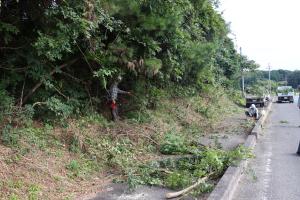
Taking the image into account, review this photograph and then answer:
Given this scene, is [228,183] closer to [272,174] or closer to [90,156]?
[272,174]

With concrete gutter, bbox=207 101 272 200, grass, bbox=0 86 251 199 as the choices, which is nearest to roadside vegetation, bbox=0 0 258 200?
grass, bbox=0 86 251 199

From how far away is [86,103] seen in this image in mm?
9969

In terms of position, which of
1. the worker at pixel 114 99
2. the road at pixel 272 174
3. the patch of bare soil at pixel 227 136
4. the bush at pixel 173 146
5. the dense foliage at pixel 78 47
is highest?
the dense foliage at pixel 78 47

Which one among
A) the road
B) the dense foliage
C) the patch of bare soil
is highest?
the dense foliage

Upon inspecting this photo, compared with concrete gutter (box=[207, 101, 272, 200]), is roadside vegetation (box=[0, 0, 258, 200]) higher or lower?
higher

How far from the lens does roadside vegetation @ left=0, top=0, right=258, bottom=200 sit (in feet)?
22.2

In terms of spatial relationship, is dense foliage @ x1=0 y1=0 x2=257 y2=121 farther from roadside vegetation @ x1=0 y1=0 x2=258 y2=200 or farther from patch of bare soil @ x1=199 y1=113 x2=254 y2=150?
patch of bare soil @ x1=199 y1=113 x2=254 y2=150

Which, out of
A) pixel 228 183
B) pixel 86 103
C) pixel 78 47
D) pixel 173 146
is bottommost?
pixel 228 183

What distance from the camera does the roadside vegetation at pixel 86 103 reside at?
676 cm

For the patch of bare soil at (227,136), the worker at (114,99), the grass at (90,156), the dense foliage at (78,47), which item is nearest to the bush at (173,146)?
the grass at (90,156)

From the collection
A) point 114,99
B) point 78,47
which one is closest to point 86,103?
point 114,99

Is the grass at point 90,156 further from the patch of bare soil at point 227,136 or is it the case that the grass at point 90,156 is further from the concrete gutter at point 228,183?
the patch of bare soil at point 227,136

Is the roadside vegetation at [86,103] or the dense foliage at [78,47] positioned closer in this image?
the roadside vegetation at [86,103]

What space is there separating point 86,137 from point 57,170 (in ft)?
5.97
